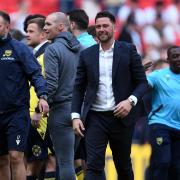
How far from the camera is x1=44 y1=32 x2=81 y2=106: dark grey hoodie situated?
39.3 ft

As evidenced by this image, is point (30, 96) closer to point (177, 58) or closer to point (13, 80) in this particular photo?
point (13, 80)

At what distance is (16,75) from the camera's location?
11641mm

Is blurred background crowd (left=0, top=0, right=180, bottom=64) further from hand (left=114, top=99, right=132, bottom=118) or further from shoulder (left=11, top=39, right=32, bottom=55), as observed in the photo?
hand (left=114, top=99, right=132, bottom=118)

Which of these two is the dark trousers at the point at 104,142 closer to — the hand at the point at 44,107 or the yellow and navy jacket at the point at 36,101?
the hand at the point at 44,107

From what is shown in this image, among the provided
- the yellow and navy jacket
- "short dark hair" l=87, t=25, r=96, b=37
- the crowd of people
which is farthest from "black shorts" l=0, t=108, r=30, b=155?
"short dark hair" l=87, t=25, r=96, b=37

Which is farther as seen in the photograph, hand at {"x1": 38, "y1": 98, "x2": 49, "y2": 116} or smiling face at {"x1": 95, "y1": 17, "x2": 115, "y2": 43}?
smiling face at {"x1": 95, "y1": 17, "x2": 115, "y2": 43}

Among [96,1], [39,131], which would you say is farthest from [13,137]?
[96,1]

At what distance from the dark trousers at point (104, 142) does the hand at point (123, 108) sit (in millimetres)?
246

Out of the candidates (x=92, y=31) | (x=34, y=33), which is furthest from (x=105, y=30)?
(x=92, y=31)

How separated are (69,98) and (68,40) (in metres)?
0.75

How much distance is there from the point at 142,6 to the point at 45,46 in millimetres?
10919

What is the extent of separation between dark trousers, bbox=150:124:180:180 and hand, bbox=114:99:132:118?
2.56 meters

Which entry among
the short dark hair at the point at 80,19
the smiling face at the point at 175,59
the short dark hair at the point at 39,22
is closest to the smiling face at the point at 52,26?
the short dark hair at the point at 80,19

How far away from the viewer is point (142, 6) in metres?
23.6
